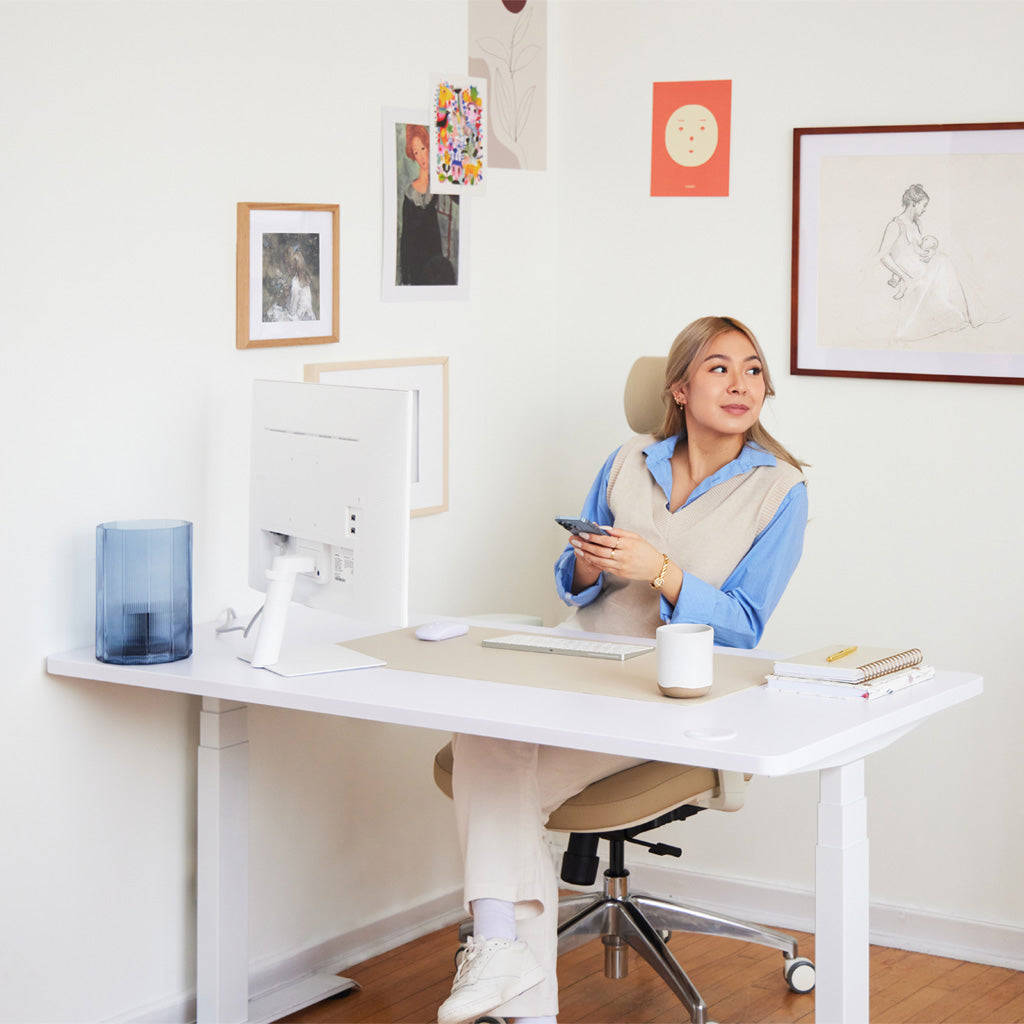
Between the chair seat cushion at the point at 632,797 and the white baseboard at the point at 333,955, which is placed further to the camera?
the white baseboard at the point at 333,955

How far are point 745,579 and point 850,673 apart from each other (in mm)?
590

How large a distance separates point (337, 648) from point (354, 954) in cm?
95

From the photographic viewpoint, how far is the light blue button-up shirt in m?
2.62

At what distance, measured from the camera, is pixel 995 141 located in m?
3.06

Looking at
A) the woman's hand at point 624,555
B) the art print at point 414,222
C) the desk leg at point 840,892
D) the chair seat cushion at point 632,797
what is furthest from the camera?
the art print at point 414,222

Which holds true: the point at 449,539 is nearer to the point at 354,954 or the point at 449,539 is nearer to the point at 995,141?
the point at 354,954

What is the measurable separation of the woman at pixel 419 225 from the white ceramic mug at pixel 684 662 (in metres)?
1.31

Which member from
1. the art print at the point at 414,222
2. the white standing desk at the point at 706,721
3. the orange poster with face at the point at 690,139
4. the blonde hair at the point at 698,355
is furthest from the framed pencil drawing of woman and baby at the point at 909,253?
the white standing desk at the point at 706,721

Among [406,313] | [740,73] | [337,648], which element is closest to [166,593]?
[337,648]

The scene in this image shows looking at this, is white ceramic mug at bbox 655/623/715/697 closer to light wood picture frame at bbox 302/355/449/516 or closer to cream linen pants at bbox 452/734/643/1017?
cream linen pants at bbox 452/734/643/1017

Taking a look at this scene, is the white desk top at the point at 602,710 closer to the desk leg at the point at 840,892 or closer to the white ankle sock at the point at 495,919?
the desk leg at the point at 840,892

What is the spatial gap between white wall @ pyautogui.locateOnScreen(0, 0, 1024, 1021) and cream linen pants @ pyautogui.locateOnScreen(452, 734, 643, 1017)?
24.4 inches

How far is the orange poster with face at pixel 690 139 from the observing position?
3391mm

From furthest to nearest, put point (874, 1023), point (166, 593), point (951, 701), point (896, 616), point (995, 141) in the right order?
point (896, 616)
point (995, 141)
point (874, 1023)
point (166, 593)
point (951, 701)
